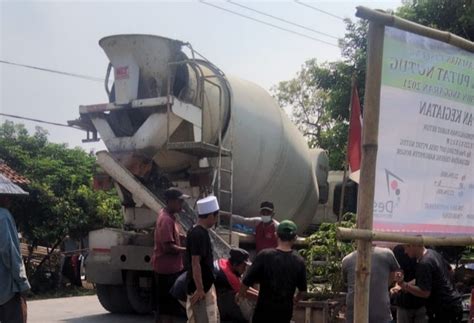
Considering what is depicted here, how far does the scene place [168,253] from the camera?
6.77m

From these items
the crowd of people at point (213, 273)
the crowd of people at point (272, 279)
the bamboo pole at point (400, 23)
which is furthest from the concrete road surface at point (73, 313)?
the bamboo pole at point (400, 23)

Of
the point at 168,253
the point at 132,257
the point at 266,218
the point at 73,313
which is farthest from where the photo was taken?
the point at 73,313

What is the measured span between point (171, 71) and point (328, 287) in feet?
11.4

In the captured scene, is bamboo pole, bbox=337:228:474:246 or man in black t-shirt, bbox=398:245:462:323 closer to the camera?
bamboo pole, bbox=337:228:474:246

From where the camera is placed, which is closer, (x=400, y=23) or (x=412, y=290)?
(x=400, y=23)

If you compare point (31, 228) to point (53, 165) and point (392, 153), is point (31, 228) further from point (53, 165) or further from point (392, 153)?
point (392, 153)

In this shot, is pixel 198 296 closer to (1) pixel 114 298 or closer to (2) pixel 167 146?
(2) pixel 167 146

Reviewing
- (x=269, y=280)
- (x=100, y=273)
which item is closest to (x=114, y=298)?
(x=100, y=273)

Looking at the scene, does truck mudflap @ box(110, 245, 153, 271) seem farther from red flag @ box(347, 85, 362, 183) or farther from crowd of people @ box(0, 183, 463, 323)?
red flag @ box(347, 85, 362, 183)

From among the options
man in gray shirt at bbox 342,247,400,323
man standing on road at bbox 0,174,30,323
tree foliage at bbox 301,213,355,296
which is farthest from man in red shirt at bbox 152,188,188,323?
man in gray shirt at bbox 342,247,400,323

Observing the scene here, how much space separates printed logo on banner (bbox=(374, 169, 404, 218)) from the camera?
364 centimetres

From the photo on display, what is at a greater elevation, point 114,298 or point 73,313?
point 114,298

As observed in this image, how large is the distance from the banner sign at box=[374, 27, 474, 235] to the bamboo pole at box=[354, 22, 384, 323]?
64 mm

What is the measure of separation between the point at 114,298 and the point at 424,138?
286 inches
